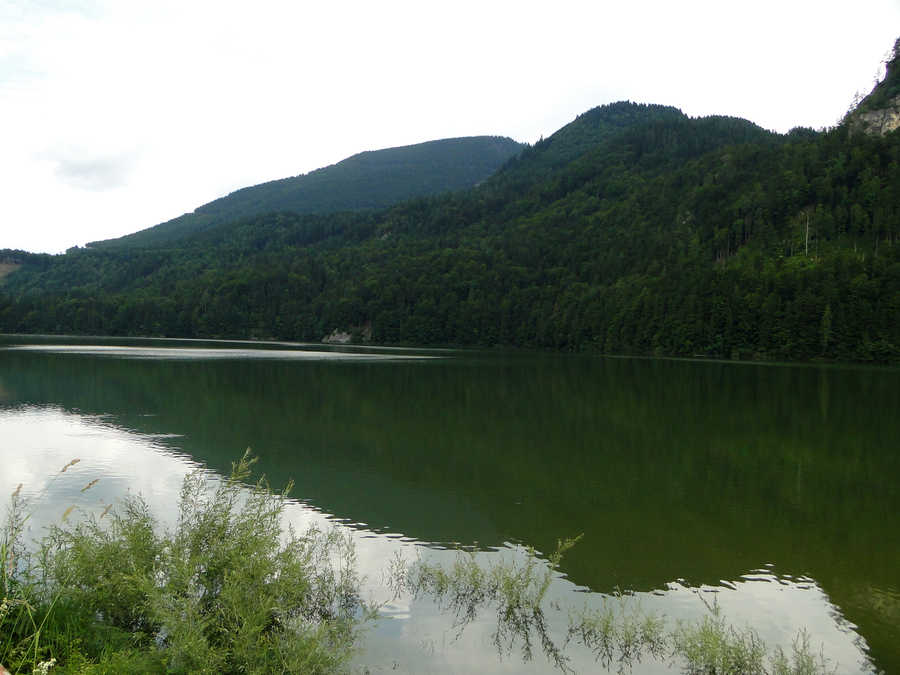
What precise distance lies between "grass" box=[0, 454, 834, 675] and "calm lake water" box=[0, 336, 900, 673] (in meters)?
0.53

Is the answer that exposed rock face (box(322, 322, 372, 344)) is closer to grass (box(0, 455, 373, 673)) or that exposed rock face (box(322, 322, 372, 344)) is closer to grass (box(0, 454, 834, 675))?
grass (box(0, 454, 834, 675))

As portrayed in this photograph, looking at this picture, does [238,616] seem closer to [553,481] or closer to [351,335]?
[553,481]

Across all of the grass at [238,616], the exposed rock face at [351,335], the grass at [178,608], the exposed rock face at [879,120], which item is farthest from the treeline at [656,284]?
the grass at [178,608]

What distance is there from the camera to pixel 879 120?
154750 mm

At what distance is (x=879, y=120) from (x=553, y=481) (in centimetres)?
17734

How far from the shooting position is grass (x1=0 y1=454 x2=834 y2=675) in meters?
7.21

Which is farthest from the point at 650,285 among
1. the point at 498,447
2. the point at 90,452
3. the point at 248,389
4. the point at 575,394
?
the point at 90,452

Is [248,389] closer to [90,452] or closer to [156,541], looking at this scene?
[90,452]

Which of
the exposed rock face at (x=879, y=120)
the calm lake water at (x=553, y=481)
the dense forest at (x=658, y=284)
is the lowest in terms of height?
the calm lake water at (x=553, y=481)

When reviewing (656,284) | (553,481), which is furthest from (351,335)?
(553,481)

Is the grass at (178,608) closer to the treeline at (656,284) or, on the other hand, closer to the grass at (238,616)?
the grass at (238,616)

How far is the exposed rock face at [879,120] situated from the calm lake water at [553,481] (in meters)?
143

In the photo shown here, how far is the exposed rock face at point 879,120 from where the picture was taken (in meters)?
151

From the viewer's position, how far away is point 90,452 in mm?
21906
